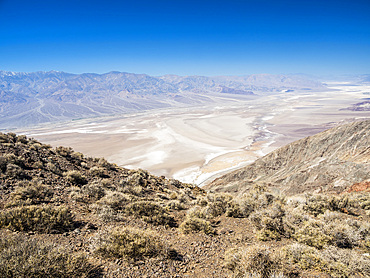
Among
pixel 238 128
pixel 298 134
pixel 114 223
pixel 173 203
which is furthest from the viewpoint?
pixel 238 128

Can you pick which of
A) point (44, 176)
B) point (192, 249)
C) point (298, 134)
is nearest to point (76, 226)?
point (192, 249)

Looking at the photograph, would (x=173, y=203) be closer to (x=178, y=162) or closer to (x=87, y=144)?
(x=178, y=162)

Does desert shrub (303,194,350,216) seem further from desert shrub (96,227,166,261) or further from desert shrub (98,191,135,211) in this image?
desert shrub (98,191,135,211)

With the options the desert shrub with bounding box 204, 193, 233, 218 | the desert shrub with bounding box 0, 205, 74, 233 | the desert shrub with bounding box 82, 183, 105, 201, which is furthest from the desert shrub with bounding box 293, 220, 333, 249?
the desert shrub with bounding box 82, 183, 105, 201

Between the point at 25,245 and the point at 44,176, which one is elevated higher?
the point at 25,245

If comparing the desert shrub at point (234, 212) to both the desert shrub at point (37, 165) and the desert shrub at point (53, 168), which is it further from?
the desert shrub at point (37, 165)

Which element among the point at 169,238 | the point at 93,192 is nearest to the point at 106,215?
the point at 169,238

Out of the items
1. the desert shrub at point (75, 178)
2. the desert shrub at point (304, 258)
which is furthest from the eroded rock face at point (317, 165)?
the desert shrub at point (75, 178)
